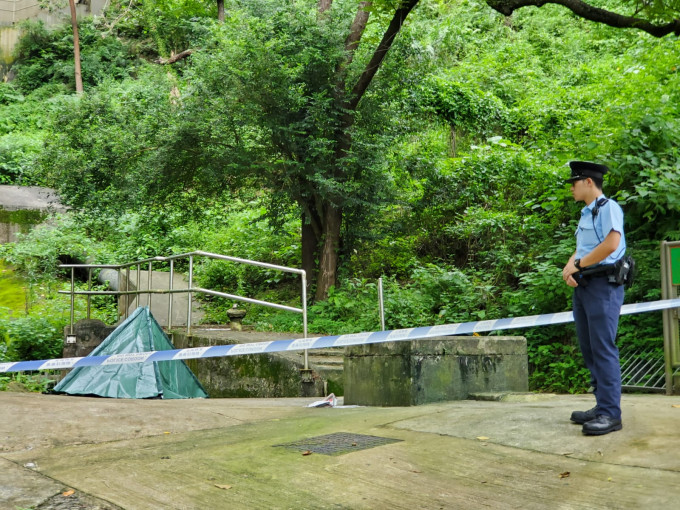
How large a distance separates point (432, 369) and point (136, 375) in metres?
3.38

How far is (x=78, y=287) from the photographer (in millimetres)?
17250

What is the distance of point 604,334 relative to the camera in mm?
4113

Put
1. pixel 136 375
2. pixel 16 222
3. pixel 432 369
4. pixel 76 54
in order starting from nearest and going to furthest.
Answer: pixel 432 369 < pixel 136 375 < pixel 16 222 < pixel 76 54

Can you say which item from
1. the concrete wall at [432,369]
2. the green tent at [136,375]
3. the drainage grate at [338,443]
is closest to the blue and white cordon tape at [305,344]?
the concrete wall at [432,369]

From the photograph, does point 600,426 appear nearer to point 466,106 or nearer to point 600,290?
point 600,290

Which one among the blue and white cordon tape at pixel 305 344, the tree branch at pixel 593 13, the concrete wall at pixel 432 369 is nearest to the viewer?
the blue and white cordon tape at pixel 305 344

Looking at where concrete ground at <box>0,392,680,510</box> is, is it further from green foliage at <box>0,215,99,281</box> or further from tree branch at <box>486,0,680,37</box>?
green foliage at <box>0,215,99,281</box>

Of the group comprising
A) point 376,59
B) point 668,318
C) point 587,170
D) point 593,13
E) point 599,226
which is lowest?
point 668,318

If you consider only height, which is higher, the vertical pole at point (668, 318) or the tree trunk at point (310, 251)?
the tree trunk at point (310, 251)

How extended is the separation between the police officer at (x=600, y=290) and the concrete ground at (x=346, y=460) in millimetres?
185

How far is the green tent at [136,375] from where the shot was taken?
7.33 m

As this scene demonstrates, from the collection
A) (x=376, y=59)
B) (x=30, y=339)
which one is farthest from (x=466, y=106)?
(x=30, y=339)

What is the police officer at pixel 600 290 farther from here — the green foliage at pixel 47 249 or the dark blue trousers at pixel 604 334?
the green foliage at pixel 47 249

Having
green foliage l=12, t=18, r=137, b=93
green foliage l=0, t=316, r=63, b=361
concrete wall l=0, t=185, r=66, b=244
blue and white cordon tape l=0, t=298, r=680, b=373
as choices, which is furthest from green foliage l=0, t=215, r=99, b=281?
green foliage l=12, t=18, r=137, b=93
